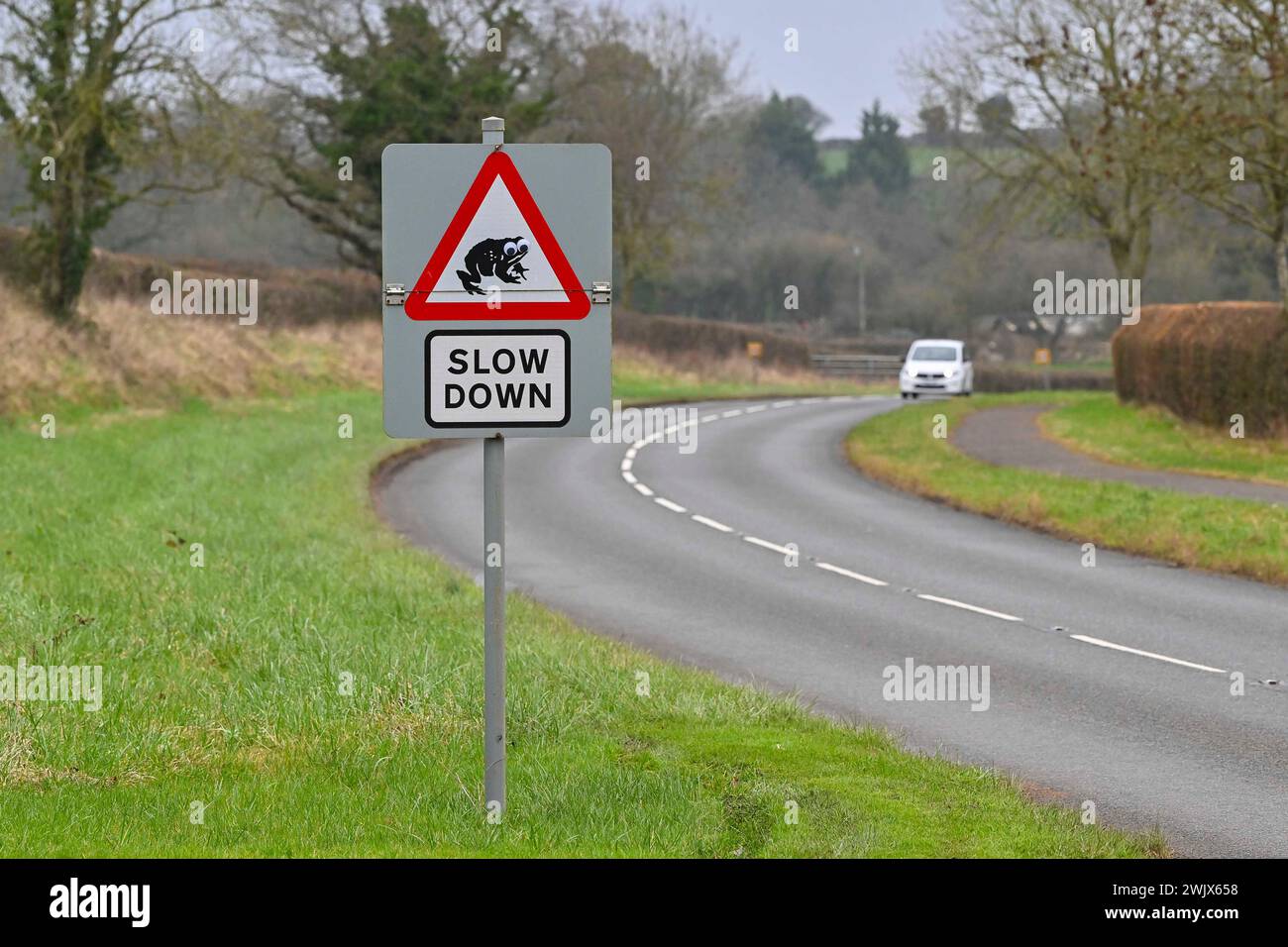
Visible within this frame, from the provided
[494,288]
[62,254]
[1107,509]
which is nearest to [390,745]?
[494,288]

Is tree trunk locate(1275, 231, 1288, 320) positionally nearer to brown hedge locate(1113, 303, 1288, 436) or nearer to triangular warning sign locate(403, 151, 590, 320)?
brown hedge locate(1113, 303, 1288, 436)

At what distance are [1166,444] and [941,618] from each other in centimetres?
1508

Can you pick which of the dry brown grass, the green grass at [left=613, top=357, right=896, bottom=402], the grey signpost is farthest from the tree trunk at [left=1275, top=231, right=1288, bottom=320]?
the grey signpost

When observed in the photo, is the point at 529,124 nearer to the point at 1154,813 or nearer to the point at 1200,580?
the point at 1200,580

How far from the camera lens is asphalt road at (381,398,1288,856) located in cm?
898

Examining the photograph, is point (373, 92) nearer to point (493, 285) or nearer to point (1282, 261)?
point (1282, 261)

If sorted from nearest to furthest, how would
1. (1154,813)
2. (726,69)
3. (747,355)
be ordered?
(1154,813) → (747,355) → (726,69)

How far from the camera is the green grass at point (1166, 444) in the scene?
2402 centimetres

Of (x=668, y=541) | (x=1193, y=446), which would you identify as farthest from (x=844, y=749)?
(x=1193, y=446)

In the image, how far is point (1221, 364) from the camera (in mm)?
27047

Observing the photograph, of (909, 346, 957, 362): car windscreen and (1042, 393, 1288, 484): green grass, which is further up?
(909, 346, 957, 362): car windscreen

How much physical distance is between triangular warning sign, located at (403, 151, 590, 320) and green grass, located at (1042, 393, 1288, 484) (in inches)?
705

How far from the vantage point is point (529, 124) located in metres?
55.3
